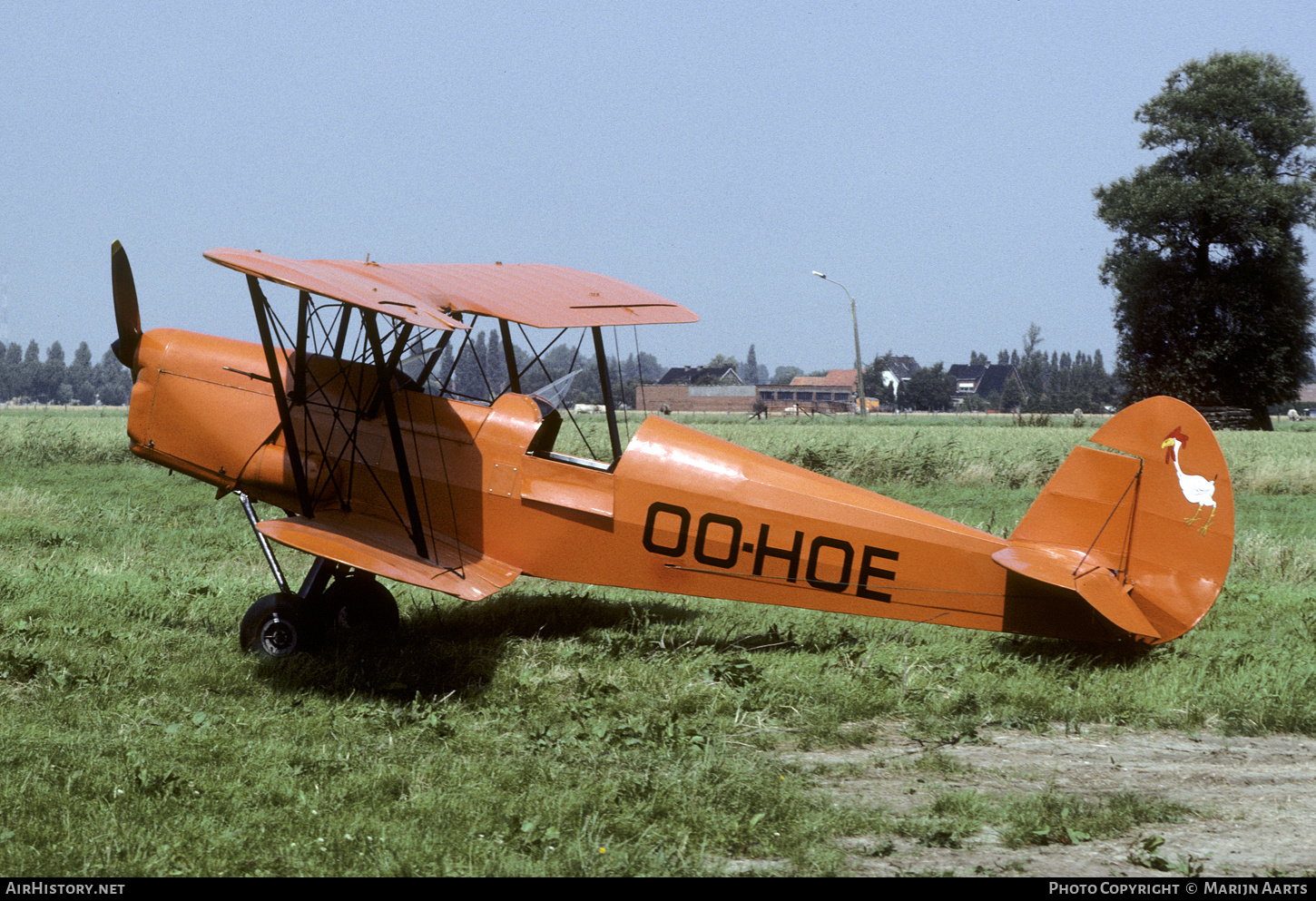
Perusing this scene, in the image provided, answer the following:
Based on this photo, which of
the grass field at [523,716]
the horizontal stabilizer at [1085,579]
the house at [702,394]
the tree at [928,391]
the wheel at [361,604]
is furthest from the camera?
the tree at [928,391]

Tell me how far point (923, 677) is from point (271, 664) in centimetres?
394

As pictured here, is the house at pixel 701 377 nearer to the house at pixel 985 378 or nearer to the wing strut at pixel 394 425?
the house at pixel 985 378

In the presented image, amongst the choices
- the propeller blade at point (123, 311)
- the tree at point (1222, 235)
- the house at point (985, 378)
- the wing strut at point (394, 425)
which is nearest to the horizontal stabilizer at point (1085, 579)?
the wing strut at point (394, 425)

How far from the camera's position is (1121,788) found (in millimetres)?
4730

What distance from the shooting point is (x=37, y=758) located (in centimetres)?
477

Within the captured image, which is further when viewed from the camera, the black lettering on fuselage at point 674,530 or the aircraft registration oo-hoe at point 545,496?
the black lettering on fuselage at point 674,530

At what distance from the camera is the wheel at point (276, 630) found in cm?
661

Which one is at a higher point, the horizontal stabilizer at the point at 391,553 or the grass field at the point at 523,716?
the horizontal stabilizer at the point at 391,553

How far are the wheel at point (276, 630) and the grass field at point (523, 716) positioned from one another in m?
0.19

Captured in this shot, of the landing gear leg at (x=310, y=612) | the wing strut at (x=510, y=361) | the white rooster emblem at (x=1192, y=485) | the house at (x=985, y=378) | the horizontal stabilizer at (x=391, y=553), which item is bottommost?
the landing gear leg at (x=310, y=612)

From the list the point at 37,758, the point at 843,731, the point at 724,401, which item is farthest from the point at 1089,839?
the point at 724,401

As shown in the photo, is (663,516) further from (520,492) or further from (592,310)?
(592,310)

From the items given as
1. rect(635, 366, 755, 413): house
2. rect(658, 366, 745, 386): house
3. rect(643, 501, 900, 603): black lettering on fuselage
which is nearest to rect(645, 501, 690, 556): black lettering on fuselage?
rect(643, 501, 900, 603): black lettering on fuselage

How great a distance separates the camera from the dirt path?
3.92 m
